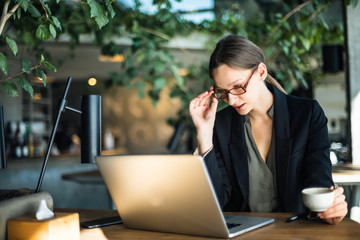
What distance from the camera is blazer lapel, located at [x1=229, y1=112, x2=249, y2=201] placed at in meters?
1.90

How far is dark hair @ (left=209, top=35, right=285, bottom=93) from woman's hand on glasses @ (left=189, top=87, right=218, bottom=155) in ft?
0.45

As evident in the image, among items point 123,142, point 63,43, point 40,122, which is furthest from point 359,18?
point 123,142

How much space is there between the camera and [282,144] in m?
1.81

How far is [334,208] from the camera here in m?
1.33

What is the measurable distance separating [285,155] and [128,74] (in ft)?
8.60

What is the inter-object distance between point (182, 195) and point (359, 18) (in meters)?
2.43

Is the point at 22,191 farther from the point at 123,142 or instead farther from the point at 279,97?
the point at 123,142

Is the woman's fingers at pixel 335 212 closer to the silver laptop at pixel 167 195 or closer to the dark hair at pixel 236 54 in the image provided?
the silver laptop at pixel 167 195

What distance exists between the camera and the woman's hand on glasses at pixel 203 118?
178 cm

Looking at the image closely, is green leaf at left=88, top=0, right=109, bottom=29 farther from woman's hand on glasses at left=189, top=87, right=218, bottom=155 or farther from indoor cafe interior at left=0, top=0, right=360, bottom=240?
woman's hand on glasses at left=189, top=87, right=218, bottom=155

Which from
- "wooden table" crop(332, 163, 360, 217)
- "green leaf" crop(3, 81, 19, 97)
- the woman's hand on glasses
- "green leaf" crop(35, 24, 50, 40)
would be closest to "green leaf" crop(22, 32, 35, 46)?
"green leaf" crop(35, 24, 50, 40)

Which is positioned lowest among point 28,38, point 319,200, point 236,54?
point 319,200

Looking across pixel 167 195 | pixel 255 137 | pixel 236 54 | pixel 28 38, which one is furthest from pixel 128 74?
pixel 167 195

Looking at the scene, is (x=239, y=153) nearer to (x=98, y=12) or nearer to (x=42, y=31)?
(x=98, y=12)
